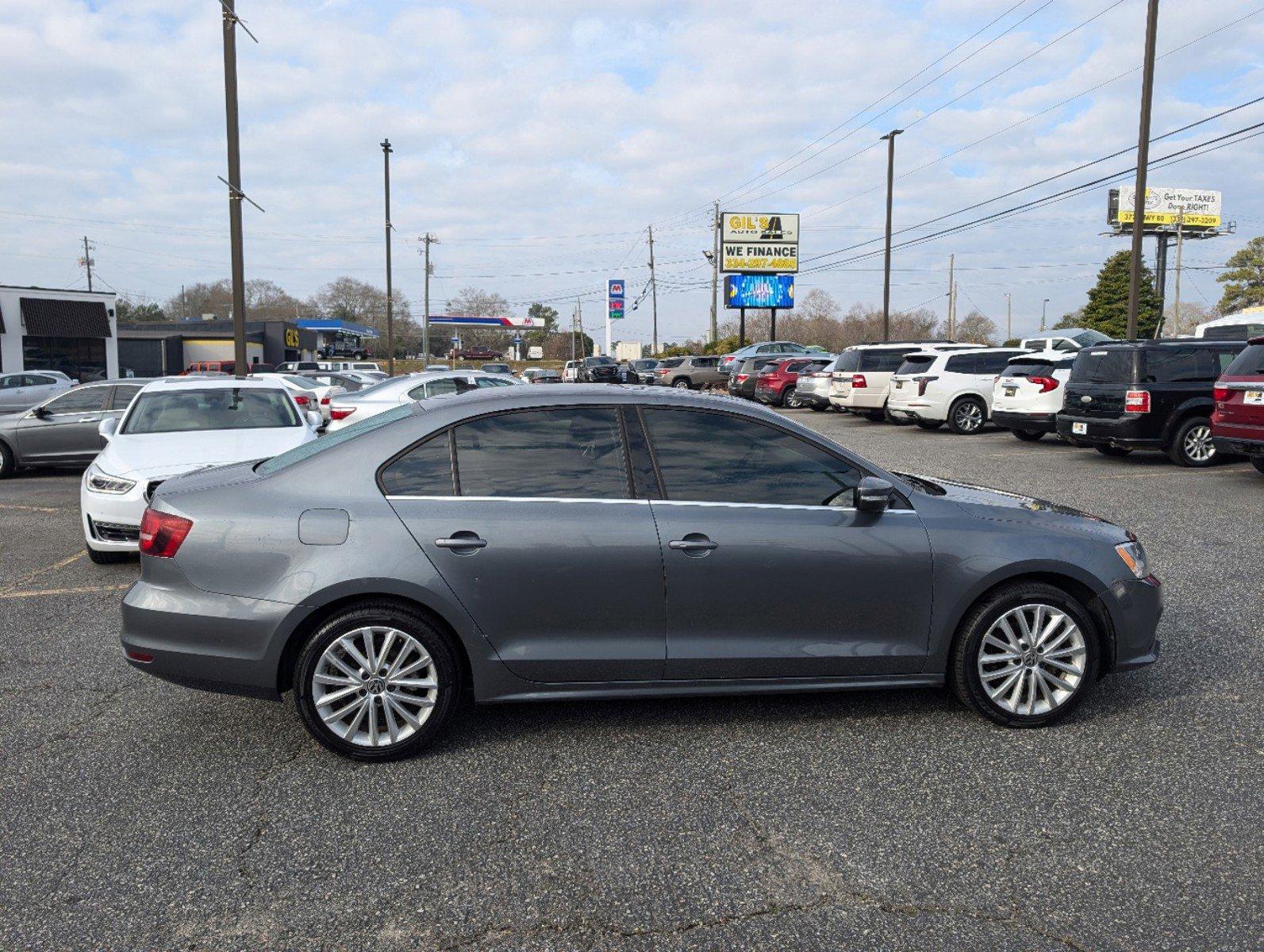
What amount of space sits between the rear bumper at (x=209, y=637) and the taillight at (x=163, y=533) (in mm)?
145

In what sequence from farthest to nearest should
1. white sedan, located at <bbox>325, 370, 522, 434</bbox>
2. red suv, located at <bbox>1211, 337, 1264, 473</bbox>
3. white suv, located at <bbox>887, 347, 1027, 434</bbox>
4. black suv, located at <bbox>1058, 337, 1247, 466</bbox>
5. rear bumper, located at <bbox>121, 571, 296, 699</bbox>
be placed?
1. white suv, located at <bbox>887, 347, 1027, 434</bbox>
2. white sedan, located at <bbox>325, 370, 522, 434</bbox>
3. black suv, located at <bbox>1058, 337, 1247, 466</bbox>
4. red suv, located at <bbox>1211, 337, 1264, 473</bbox>
5. rear bumper, located at <bbox>121, 571, 296, 699</bbox>

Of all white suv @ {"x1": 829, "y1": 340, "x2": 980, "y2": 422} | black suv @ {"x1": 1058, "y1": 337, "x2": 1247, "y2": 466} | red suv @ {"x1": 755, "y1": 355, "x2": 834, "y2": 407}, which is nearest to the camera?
black suv @ {"x1": 1058, "y1": 337, "x2": 1247, "y2": 466}

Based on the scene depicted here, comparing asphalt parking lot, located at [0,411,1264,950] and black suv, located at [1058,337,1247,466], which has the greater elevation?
black suv, located at [1058,337,1247,466]

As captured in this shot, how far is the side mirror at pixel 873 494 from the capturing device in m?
4.25

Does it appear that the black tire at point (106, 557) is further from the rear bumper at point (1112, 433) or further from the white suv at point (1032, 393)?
the white suv at point (1032, 393)

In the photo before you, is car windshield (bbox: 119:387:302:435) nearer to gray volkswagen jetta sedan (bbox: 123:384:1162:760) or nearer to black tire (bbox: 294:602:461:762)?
gray volkswagen jetta sedan (bbox: 123:384:1162:760)

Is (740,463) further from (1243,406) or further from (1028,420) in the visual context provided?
(1028,420)

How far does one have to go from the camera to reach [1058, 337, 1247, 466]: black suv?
528 inches

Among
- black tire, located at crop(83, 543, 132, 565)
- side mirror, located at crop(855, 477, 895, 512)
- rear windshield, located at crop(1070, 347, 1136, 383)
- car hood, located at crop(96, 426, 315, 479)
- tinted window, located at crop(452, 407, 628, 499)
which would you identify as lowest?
black tire, located at crop(83, 543, 132, 565)

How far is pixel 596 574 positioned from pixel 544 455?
1.92 ft

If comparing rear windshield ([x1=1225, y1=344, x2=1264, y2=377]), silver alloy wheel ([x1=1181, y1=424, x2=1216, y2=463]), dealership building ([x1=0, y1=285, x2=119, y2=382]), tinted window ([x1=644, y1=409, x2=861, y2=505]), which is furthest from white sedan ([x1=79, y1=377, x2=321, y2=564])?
dealership building ([x1=0, y1=285, x2=119, y2=382])

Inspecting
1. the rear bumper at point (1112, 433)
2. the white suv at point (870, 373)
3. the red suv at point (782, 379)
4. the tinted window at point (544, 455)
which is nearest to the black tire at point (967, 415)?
the white suv at point (870, 373)

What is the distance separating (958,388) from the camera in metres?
20.0

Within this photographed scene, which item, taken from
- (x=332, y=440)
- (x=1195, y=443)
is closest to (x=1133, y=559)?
(x=332, y=440)
